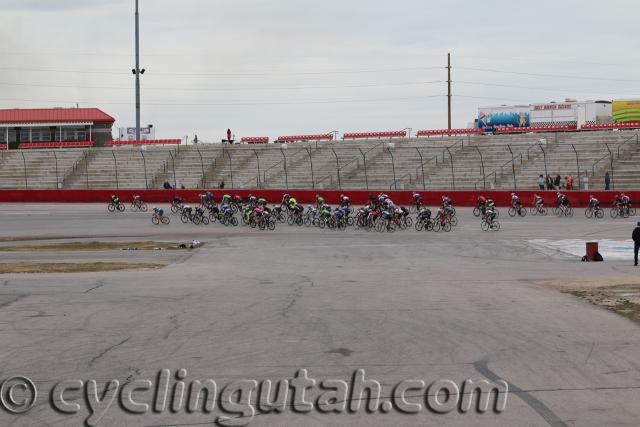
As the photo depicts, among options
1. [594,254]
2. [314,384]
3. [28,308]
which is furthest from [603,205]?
[314,384]

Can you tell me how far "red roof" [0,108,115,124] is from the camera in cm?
8875

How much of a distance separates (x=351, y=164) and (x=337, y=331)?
165 feet

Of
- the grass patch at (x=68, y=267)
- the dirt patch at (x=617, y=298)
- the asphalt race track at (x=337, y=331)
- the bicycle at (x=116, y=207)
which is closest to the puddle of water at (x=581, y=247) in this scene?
the asphalt race track at (x=337, y=331)

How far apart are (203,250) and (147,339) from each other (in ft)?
57.7

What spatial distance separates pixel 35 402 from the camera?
9.55m

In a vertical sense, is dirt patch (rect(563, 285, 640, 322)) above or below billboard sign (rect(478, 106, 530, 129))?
below

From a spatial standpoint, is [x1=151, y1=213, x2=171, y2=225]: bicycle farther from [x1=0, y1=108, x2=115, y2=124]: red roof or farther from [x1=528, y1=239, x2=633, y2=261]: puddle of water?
[x1=0, y1=108, x2=115, y2=124]: red roof

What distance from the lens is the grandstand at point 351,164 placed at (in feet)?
185

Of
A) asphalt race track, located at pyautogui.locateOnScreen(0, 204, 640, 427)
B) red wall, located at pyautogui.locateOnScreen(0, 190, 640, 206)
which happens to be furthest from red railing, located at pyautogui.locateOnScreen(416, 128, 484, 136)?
asphalt race track, located at pyautogui.locateOnScreen(0, 204, 640, 427)

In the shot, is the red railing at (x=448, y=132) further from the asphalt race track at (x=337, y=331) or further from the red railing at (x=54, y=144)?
the asphalt race track at (x=337, y=331)

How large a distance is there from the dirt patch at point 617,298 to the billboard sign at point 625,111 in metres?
57.8

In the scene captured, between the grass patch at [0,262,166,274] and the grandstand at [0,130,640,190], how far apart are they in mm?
32937

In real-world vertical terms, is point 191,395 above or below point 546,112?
below

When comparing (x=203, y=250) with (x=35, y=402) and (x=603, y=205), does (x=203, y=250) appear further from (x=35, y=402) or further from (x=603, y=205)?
(x=603, y=205)
